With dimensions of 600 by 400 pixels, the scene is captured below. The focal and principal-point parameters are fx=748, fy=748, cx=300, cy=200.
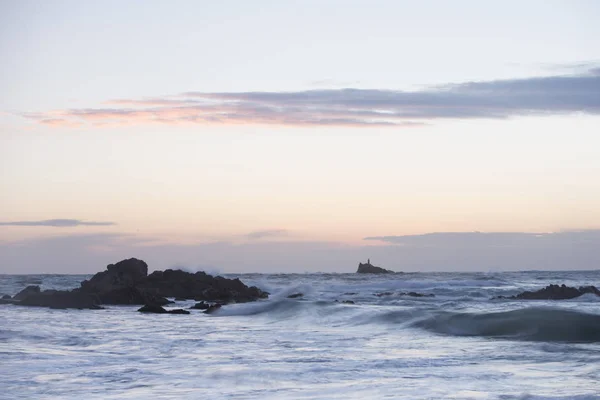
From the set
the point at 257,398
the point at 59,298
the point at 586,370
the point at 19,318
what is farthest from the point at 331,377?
the point at 59,298

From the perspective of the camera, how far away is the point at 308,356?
16.7 meters

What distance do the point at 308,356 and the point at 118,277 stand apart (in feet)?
95.0

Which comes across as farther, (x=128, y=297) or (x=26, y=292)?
(x=26, y=292)

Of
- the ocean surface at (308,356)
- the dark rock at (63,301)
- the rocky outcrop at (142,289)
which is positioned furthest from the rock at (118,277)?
the ocean surface at (308,356)

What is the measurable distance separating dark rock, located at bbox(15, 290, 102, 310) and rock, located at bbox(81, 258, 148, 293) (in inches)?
216

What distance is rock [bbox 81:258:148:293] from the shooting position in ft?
137

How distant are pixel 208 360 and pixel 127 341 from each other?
446cm

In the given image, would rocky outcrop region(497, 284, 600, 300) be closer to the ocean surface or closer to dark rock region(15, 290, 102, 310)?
the ocean surface

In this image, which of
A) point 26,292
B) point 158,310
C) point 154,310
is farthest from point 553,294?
point 26,292

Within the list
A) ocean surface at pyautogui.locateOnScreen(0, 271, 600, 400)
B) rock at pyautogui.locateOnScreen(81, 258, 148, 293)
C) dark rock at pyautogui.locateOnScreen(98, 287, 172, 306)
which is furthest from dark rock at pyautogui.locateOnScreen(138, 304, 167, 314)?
rock at pyautogui.locateOnScreen(81, 258, 148, 293)

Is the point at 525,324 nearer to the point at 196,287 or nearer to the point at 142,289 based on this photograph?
the point at 142,289

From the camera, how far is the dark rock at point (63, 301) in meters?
33.8

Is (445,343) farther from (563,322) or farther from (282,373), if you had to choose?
(282,373)

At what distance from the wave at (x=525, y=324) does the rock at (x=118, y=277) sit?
21.6m
